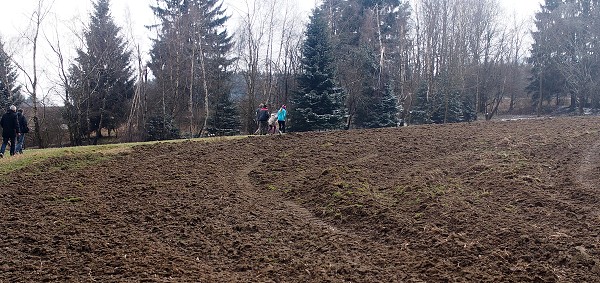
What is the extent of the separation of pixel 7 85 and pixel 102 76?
624cm

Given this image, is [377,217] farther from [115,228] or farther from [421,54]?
[421,54]

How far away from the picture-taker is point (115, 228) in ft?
26.2

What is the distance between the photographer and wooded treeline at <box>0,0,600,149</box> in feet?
98.7

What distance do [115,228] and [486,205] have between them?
22.7 ft

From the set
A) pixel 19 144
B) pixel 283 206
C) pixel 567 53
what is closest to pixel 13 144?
pixel 19 144

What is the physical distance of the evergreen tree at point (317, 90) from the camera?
Result: 26141mm

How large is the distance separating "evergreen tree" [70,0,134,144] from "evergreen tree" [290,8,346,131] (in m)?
14.0

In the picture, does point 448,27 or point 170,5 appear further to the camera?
point 448,27

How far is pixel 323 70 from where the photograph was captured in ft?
89.4

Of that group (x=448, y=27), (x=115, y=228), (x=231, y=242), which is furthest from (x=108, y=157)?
(x=448, y=27)

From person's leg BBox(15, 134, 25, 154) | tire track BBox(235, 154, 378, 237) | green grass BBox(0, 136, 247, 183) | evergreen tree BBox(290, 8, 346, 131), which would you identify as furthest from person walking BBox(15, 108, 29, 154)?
evergreen tree BBox(290, 8, 346, 131)

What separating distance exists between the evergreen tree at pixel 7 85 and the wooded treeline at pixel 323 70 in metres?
0.14

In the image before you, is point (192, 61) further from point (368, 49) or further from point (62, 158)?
point (62, 158)

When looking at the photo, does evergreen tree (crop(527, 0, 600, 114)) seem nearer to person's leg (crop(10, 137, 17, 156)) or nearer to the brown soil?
the brown soil
